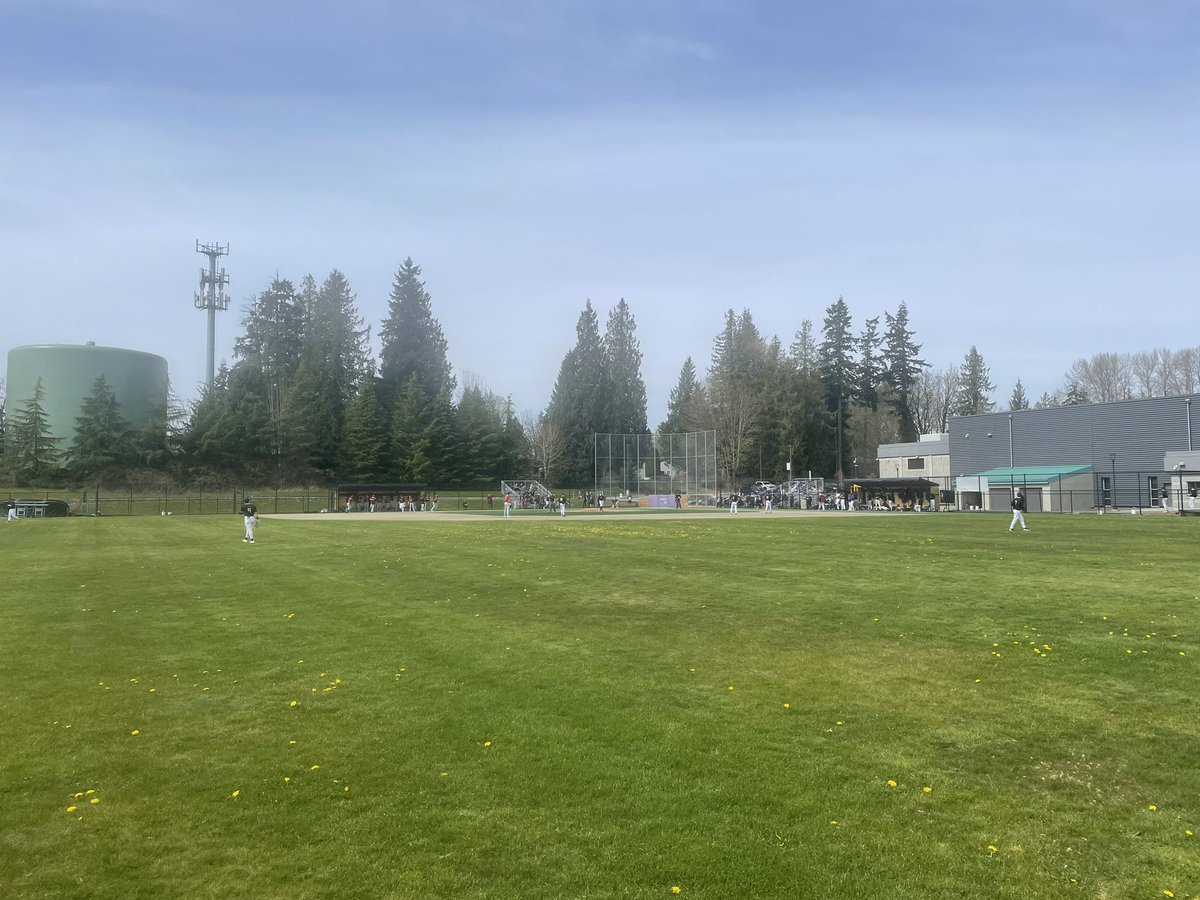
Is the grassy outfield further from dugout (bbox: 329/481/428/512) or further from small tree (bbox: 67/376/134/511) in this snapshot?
small tree (bbox: 67/376/134/511)

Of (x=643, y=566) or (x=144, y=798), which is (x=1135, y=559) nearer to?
(x=643, y=566)

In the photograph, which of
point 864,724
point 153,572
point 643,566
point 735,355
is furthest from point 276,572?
point 735,355

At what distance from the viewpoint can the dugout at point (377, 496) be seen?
67625mm

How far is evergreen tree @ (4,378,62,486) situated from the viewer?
240 feet

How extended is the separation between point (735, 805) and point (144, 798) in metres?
4.26

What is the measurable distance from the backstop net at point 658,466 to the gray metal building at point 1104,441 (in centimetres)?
2321

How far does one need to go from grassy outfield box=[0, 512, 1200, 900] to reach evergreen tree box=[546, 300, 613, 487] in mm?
85271

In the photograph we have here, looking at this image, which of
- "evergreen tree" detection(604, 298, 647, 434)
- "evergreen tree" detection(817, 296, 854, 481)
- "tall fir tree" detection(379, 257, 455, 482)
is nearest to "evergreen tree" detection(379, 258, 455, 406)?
"tall fir tree" detection(379, 257, 455, 482)

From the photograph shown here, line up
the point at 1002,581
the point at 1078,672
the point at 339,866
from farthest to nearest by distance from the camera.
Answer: the point at 1002,581
the point at 1078,672
the point at 339,866

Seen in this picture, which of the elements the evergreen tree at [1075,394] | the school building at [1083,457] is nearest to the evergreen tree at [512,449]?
the school building at [1083,457]

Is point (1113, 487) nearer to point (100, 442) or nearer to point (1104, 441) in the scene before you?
point (1104, 441)

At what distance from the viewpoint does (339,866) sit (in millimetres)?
4773

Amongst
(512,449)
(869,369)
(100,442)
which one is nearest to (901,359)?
(869,369)

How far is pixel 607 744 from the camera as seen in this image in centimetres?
679
